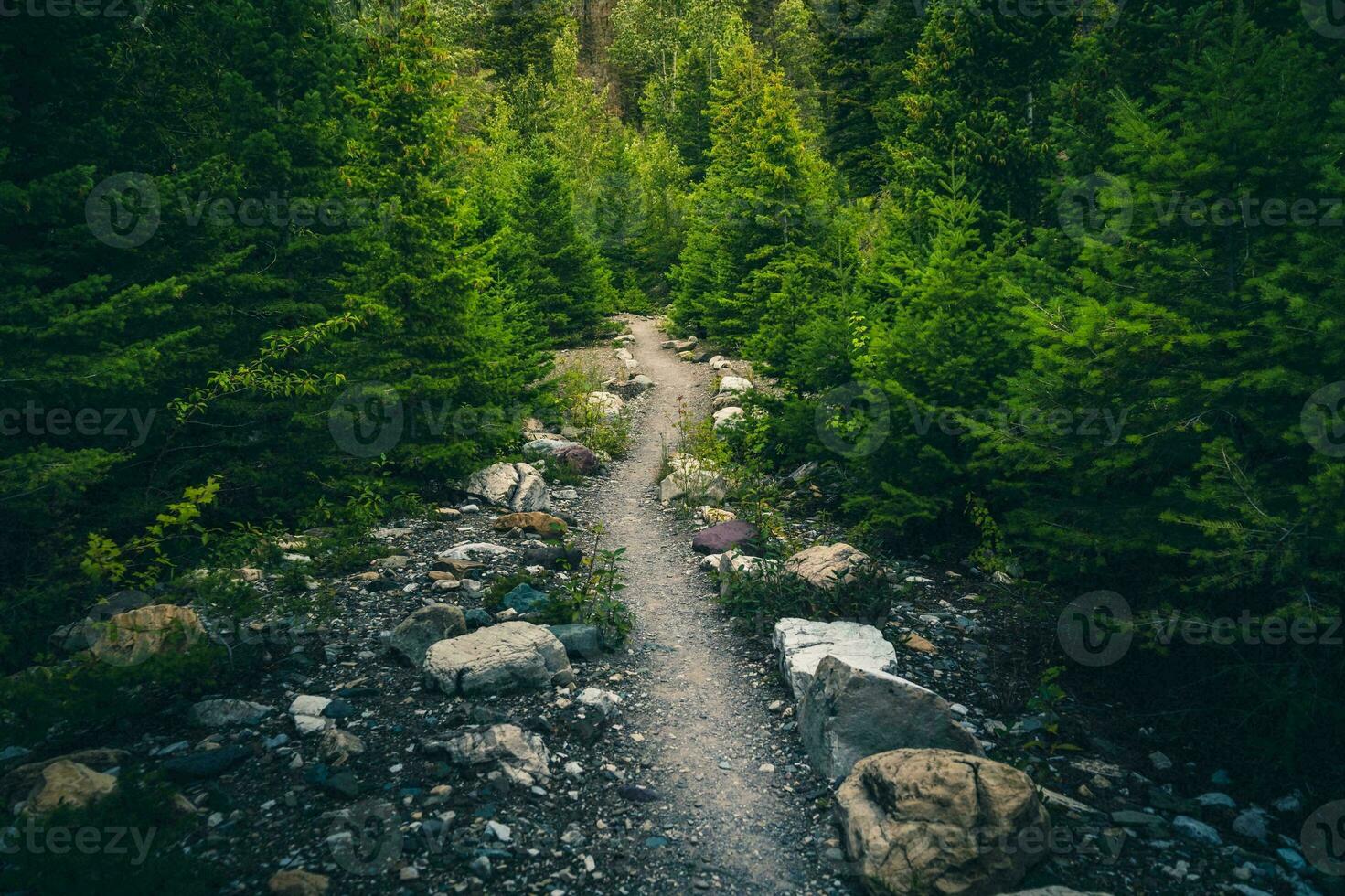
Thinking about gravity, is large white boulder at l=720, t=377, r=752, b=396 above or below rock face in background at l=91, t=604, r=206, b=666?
above

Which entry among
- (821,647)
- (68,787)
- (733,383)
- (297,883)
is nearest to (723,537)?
(821,647)

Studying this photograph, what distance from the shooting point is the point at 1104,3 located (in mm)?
15203

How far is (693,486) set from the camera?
13719mm

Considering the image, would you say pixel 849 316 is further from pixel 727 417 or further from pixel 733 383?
Result: pixel 733 383

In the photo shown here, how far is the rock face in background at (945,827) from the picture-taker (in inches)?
173

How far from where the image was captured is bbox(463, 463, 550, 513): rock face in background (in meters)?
13.3

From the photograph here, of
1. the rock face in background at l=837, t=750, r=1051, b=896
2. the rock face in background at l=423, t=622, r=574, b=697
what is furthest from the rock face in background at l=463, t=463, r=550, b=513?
the rock face in background at l=837, t=750, r=1051, b=896

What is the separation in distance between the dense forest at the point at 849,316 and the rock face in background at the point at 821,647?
2.02 metres

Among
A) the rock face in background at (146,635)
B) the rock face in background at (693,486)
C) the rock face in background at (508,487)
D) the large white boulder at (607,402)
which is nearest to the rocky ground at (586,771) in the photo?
the rock face in background at (146,635)

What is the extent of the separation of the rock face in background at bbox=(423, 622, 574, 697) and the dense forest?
2826 mm

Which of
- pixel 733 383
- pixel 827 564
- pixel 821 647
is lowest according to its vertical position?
pixel 821 647

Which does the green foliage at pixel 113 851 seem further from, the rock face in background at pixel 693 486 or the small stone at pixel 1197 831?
the rock face in background at pixel 693 486

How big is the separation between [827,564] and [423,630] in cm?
481

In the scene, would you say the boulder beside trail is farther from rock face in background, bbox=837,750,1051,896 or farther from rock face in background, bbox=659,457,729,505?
rock face in background, bbox=659,457,729,505
